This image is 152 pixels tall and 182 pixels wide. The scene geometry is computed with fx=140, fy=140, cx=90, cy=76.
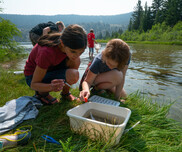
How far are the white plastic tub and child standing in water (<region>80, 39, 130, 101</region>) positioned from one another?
0.15 m

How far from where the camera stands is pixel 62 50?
1485 mm

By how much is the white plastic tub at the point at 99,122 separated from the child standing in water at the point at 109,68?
15cm

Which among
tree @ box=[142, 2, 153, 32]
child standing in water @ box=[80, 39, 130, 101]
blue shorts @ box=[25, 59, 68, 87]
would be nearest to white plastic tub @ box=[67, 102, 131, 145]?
child standing in water @ box=[80, 39, 130, 101]

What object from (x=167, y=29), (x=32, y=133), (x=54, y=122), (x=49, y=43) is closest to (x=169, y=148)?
(x=54, y=122)

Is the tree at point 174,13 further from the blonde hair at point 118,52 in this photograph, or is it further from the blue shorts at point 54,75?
the blue shorts at point 54,75

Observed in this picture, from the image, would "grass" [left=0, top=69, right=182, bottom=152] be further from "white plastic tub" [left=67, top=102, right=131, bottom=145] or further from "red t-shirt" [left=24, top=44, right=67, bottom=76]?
"red t-shirt" [left=24, top=44, right=67, bottom=76]

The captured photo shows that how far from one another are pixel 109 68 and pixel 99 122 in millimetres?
1000

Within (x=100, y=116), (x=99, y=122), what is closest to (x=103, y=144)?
(x=99, y=122)

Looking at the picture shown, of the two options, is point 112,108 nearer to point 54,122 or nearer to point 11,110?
point 54,122

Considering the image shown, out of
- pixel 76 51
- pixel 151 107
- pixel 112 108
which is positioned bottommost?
pixel 151 107

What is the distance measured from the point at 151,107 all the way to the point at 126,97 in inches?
15.2

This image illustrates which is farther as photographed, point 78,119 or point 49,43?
point 49,43

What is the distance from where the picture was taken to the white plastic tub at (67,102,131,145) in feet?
3.30

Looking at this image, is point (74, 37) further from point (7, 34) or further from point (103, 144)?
point (7, 34)
